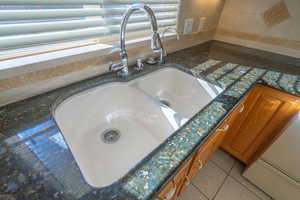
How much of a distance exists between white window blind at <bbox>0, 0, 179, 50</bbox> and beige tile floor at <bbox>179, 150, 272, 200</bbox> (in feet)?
4.37

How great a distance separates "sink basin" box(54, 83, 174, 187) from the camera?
61 centimetres

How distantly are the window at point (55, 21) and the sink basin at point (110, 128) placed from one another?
10.9 inches

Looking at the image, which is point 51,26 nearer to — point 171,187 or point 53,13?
point 53,13

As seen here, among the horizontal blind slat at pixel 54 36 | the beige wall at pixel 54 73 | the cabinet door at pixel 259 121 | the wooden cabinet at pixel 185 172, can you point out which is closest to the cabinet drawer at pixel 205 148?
the wooden cabinet at pixel 185 172

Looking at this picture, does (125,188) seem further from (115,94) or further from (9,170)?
(115,94)

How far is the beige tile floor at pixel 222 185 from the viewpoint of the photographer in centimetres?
115

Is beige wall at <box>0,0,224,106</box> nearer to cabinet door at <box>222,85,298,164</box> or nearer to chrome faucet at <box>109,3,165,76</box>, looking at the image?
chrome faucet at <box>109,3,165,76</box>

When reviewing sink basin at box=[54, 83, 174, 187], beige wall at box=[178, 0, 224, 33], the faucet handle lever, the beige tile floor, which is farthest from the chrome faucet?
the beige tile floor

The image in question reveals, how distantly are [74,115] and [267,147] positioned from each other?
1263 mm

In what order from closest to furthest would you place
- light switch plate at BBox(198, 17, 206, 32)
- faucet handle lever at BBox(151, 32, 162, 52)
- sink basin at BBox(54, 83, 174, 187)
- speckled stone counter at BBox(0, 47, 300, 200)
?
speckled stone counter at BBox(0, 47, 300, 200) → sink basin at BBox(54, 83, 174, 187) → faucet handle lever at BBox(151, 32, 162, 52) → light switch plate at BBox(198, 17, 206, 32)

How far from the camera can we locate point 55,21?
2.05 feet

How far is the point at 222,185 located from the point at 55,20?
162 cm

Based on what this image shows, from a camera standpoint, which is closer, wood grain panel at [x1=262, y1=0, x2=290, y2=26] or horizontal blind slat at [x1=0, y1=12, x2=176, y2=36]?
horizontal blind slat at [x1=0, y1=12, x2=176, y2=36]

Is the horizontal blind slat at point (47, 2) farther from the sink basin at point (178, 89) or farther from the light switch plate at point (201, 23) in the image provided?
the light switch plate at point (201, 23)
